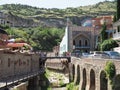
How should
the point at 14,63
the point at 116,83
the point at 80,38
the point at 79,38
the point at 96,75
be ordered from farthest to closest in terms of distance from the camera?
the point at 80,38 → the point at 79,38 → the point at 14,63 → the point at 96,75 → the point at 116,83

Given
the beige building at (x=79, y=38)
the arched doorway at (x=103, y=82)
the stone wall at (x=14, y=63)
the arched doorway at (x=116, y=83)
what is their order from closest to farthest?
the arched doorway at (x=116, y=83), the arched doorway at (x=103, y=82), the stone wall at (x=14, y=63), the beige building at (x=79, y=38)

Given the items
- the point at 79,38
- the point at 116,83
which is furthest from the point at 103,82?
the point at 79,38

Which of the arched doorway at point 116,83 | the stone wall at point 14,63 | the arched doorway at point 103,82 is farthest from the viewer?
the stone wall at point 14,63

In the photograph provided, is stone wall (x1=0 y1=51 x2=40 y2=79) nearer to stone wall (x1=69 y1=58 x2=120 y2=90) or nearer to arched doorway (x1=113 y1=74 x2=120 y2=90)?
stone wall (x1=69 y1=58 x2=120 y2=90)

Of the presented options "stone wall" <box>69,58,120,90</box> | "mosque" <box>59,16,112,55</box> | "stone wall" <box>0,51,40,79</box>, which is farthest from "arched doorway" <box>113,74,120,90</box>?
"mosque" <box>59,16,112,55</box>

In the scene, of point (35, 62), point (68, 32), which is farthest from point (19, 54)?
point (68, 32)

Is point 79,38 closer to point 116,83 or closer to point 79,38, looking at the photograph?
point 79,38

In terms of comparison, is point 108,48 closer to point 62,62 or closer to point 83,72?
point 62,62

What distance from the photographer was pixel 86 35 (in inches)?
3388

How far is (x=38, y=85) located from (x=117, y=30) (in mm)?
23109

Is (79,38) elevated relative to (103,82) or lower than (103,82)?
elevated

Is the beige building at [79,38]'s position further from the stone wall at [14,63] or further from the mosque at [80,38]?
the stone wall at [14,63]

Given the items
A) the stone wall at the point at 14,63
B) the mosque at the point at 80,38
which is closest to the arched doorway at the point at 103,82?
the stone wall at the point at 14,63

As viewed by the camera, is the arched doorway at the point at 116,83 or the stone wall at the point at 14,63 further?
the stone wall at the point at 14,63
